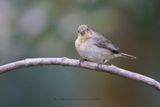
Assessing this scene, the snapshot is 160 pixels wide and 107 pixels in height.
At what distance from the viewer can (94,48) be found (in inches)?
181

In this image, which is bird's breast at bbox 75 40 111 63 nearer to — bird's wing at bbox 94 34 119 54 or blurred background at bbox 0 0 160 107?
bird's wing at bbox 94 34 119 54

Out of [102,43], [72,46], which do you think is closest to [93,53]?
[102,43]

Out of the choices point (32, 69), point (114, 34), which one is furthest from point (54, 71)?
point (114, 34)

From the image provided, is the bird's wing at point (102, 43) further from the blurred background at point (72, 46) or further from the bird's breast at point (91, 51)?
the blurred background at point (72, 46)

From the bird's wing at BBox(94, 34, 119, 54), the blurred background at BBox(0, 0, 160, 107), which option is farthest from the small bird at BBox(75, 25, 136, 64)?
→ the blurred background at BBox(0, 0, 160, 107)

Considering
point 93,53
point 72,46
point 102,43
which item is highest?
point 72,46

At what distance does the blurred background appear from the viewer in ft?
20.9

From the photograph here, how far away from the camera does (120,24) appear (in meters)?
6.51

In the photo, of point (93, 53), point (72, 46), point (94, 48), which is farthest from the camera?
point (72, 46)

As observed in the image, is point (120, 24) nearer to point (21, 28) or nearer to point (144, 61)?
point (144, 61)

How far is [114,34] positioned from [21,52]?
3.04ft

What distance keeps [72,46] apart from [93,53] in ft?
6.49

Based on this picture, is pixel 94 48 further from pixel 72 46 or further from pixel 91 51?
pixel 72 46

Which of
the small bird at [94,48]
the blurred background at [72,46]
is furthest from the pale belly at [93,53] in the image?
the blurred background at [72,46]
